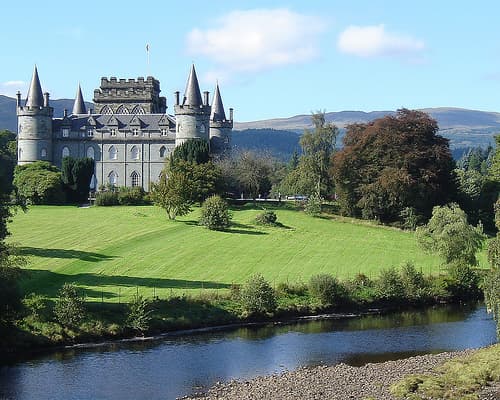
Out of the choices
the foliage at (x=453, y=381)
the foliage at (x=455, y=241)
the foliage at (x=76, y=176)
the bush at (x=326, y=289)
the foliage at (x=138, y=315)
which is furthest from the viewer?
the foliage at (x=76, y=176)

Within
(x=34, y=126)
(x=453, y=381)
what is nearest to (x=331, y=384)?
(x=453, y=381)

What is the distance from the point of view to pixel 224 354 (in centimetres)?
3722

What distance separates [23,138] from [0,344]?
62.5 meters

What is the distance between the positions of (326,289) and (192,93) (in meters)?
48.1

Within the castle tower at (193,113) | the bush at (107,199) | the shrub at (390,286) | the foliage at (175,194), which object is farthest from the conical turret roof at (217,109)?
the shrub at (390,286)

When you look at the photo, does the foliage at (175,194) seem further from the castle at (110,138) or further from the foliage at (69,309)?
the foliage at (69,309)

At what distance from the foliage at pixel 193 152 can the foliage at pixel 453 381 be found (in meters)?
54.0

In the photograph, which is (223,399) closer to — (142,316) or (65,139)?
(142,316)

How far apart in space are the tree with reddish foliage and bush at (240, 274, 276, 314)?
29.9 m

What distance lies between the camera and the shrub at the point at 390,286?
164ft

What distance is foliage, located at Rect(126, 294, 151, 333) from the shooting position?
4022 cm

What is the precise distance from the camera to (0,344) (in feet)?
119

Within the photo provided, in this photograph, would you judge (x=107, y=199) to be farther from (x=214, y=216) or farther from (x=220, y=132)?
(x=214, y=216)

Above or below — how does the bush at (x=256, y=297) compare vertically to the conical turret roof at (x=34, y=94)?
below
